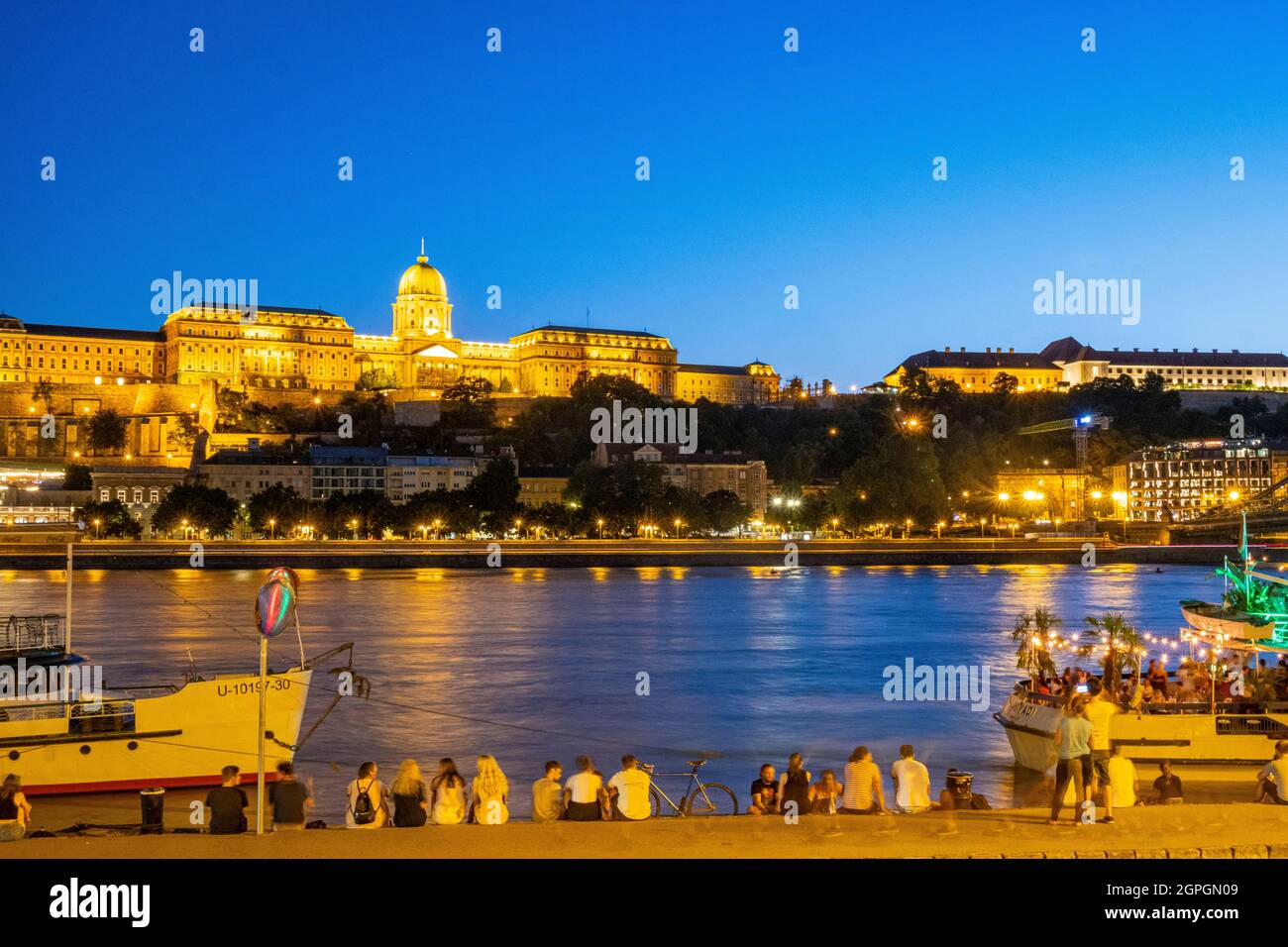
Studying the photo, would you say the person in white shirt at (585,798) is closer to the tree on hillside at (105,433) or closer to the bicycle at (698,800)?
the bicycle at (698,800)

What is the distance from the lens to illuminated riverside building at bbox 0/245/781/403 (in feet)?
324

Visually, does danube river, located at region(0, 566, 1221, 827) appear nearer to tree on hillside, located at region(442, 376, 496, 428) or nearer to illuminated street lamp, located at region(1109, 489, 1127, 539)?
illuminated street lamp, located at region(1109, 489, 1127, 539)

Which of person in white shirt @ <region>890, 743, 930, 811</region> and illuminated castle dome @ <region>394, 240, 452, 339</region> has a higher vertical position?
illuminated castle dome @ <region>394, 240, 452, 339</region>

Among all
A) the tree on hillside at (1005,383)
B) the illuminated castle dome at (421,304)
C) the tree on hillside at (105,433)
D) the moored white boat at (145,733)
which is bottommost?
the moored white boat at (145,733)

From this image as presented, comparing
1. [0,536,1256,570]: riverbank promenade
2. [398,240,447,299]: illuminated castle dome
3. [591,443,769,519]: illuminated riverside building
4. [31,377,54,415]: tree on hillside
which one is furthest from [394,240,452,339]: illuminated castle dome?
[0,536,1256,570]: riverbank promenade

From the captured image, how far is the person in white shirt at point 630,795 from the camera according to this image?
26.6ft

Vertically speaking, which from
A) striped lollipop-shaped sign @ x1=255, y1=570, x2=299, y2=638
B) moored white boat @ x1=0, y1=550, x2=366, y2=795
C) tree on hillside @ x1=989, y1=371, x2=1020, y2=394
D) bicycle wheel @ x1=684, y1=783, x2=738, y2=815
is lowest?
bicycle wheel @ x1=684, y1=783, x2=738, y2=815

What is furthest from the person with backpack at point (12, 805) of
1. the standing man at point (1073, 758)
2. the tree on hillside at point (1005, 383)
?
the tree on hillside at point (1005, 383)

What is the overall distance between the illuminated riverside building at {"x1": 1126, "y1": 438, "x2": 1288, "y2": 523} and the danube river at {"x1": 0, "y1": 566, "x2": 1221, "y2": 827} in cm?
2809

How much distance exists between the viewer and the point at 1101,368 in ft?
375

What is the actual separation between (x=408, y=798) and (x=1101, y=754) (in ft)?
14.3

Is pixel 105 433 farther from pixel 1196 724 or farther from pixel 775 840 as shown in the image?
pixel 775 840

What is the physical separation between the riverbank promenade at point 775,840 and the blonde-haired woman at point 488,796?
2.75ft
